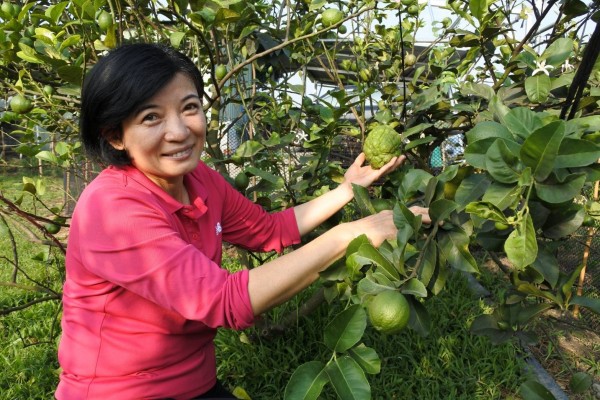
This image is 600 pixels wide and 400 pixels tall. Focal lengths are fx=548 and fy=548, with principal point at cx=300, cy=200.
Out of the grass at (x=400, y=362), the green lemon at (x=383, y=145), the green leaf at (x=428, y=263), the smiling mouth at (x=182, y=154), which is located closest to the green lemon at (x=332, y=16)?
the green lemon at (x=383, y=145)

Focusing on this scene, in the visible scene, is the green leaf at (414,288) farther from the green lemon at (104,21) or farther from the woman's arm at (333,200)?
the green lemon at (104,21)

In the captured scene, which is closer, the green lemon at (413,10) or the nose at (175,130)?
the nose at (175,130)

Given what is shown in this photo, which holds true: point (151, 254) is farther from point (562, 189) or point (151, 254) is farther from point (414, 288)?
point (562, 189)

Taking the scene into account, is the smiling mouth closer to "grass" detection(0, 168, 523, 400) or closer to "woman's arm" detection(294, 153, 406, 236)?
"woman's arm" detection(294, 153, 406, 236)

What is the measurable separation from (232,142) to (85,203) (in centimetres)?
262

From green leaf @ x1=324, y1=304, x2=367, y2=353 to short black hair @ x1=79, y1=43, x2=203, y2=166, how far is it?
0.77m

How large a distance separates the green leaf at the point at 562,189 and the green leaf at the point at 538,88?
1.63 ft

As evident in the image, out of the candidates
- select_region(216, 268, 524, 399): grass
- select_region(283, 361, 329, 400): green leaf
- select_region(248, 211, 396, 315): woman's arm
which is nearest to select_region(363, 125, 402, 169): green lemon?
select_region(248, 211, 396, 315): woman's arm

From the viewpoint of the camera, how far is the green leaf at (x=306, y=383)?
3.19 feet

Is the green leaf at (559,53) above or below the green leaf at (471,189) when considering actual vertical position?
above

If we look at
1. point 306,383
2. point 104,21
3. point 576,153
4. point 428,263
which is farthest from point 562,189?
point 104,21

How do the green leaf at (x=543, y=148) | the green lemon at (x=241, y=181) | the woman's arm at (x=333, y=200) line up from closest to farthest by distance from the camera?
the green leaf at (x=543, y=148)
the woman's arm at (x=333, y=200)
the green lemon at (x=241, y=181)

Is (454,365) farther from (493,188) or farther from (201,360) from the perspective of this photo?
(493,188)

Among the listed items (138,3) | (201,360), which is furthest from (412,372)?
(138,3)
